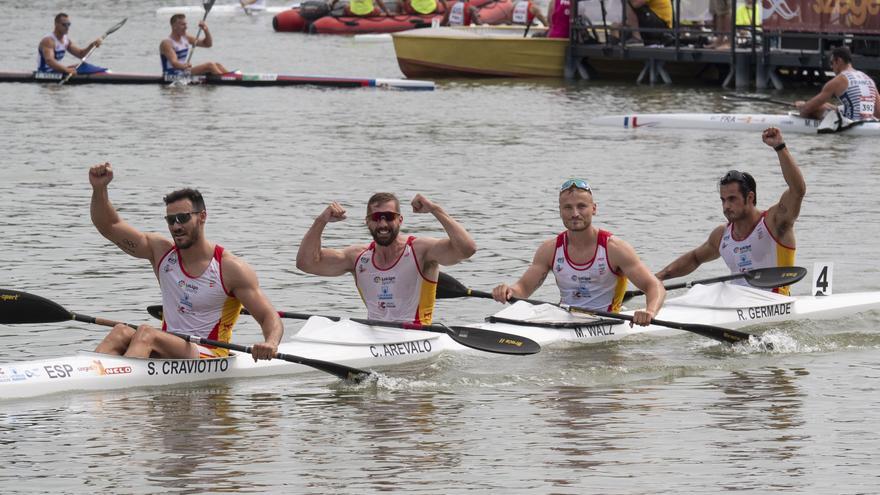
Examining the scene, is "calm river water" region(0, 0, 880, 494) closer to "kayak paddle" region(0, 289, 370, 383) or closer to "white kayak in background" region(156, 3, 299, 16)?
"kayak paddle" region(0, 289, 370, 383)

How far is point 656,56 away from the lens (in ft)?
116

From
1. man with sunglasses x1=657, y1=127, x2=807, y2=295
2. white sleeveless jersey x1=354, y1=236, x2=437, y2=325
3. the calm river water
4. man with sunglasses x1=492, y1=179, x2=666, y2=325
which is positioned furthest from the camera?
man with sunglasses x1=657, y1=127, x2=807, y2=295

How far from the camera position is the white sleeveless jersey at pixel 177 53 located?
33.9 metres

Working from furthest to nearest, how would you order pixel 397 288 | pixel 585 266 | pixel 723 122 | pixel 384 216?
pixel 723 122
pixel 585 266
pixel 397 288
pixel 384 216

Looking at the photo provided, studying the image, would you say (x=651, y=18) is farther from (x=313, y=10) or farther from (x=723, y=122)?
(x=313, y=10)

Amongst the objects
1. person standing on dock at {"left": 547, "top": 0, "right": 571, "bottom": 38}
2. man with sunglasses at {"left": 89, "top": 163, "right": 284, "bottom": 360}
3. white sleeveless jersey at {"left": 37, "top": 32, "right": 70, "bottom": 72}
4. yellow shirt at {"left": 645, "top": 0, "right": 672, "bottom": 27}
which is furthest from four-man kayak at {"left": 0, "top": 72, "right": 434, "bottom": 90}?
man with sunglasses at {"left": 89, "top": 163, "right": 284, "bottom": 360}

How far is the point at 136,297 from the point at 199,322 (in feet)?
13.5

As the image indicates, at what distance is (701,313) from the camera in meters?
13.8

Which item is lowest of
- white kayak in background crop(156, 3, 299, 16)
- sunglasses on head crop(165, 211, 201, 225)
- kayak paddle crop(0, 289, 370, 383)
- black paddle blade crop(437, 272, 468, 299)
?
black paddle blade crop(437, 272, 468, 299)

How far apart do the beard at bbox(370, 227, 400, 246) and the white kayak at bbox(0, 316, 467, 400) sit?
667mm

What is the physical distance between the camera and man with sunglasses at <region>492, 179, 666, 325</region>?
12.4 metres

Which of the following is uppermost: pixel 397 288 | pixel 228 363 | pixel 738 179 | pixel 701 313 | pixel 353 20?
pixel 353 20

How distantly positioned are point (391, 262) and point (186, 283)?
1.70 meters

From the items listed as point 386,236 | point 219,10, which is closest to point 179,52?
point 386,236
